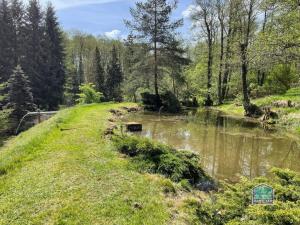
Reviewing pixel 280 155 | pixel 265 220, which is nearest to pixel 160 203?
pixel 265 220

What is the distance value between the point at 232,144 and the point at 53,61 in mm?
33514

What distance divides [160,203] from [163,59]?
22330mm

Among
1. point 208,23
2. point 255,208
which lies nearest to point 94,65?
point 208,23

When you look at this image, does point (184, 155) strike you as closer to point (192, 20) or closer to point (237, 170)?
point (237, 170)

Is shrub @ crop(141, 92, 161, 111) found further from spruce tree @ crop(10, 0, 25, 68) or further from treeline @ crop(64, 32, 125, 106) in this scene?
spruce tree @ crop(10, 0, 25, 68)

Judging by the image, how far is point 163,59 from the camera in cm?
2741

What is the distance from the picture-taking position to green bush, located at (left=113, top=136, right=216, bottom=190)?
26.3 feet

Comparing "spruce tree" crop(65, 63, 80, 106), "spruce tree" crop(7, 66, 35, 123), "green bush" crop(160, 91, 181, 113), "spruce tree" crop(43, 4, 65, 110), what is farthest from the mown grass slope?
"spruce tree" crop(65, 63, 80, 106)

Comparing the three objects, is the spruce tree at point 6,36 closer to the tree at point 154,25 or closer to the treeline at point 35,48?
the treeline at point 35,48

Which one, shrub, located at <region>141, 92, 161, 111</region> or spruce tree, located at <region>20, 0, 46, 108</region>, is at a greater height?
spruce tree, located at <region>20, 0, 46, 108</region>

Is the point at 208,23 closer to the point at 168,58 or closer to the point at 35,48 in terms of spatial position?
the point at 168,58

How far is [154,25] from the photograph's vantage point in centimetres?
2719

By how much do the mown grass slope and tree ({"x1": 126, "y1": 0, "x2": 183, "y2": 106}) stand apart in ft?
61.7

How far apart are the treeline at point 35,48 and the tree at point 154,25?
15256 millimetres
